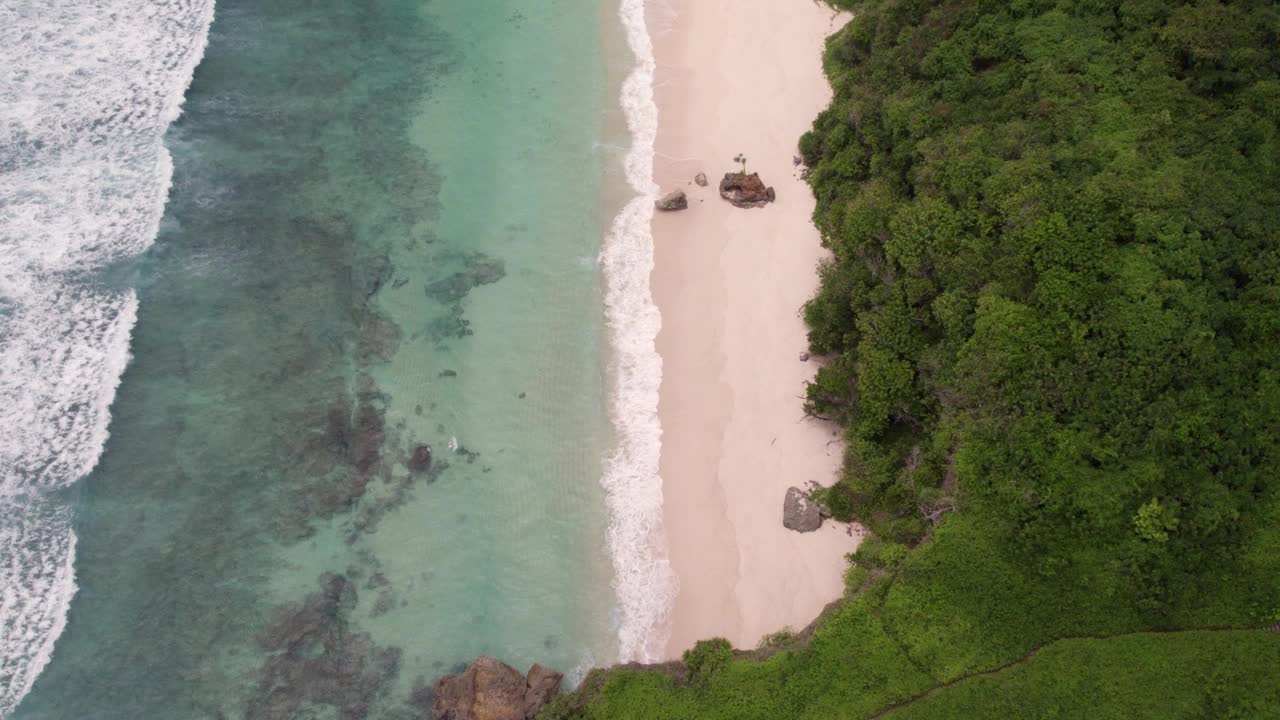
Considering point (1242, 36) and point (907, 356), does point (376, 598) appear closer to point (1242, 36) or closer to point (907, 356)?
point (907, 356)

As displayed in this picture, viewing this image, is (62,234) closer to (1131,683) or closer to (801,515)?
(801,515)

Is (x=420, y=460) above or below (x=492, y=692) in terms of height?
above

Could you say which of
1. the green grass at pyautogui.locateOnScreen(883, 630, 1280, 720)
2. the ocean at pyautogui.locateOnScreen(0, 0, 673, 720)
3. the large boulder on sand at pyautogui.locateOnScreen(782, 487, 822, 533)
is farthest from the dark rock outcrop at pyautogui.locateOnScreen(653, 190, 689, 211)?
the green grass at pyautogui.locateOnScreen(883, 630, 1280, 720)

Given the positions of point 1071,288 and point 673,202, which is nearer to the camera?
point 1071,288

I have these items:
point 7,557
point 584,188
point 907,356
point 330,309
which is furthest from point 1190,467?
point 7,557

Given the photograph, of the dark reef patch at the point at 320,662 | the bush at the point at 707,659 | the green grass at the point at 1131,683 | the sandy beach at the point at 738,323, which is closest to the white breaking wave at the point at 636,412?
the sandy beach at the point at 738,323

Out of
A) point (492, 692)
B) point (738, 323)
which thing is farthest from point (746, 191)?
point (492, 692)

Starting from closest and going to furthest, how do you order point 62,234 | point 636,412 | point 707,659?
point 707,659 → point 636,412 → point 62,234
